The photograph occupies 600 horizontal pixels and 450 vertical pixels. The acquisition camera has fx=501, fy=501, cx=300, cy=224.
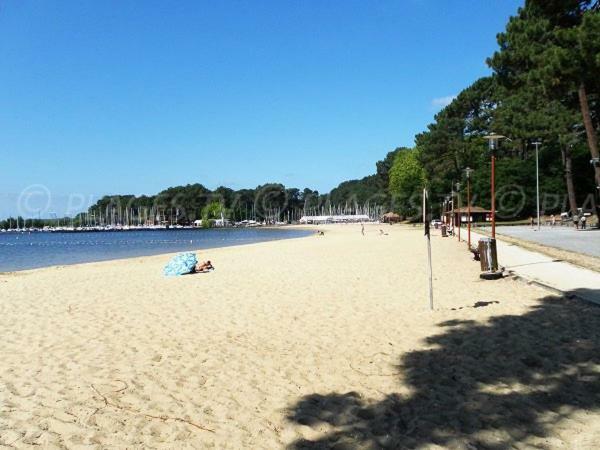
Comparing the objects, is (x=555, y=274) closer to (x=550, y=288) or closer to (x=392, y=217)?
(x=550, y=288)

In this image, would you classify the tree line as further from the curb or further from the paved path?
the curb

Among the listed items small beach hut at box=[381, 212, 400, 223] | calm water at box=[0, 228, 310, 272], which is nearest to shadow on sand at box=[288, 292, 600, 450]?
calm water at box=[0, 228, 310, 272]

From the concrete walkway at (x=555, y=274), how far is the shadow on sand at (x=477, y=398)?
123 inches

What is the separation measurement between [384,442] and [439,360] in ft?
7.63

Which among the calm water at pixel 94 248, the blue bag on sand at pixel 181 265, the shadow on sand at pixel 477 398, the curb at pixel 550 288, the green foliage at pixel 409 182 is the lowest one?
the calm water at pixel 94 248

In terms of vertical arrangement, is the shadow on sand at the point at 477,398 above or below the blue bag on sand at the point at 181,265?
below

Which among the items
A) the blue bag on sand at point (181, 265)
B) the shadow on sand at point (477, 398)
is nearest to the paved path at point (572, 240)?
the shadow on sand at point (477, 398)

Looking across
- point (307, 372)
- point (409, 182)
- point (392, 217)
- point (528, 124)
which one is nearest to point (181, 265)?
point (307, 372)

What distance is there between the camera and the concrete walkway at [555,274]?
32.8 feet

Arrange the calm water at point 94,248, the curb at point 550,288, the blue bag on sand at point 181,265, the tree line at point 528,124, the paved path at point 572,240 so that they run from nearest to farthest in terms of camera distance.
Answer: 1. the curb at point 550,288
2. the blue bag on sand at point 181,265
3. the paved path at point 572,240
4. the tree line at point 528,124
5. the calm water at point 94,248

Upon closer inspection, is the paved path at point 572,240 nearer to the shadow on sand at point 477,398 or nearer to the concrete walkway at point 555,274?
the concrete walkway at point 555,274

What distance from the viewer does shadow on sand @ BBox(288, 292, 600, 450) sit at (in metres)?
4.10

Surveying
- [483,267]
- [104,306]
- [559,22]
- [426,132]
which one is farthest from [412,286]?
[426,132]

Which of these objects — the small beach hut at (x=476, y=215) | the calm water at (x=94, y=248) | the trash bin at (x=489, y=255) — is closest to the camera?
the trash bin at (x=489, y=255)
